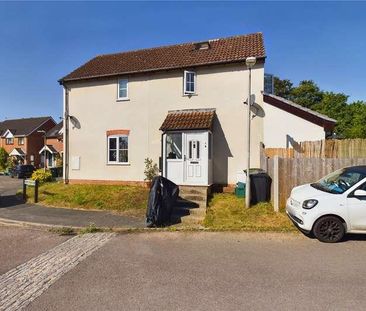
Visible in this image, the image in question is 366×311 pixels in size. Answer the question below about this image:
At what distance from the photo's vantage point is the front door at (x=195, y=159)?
14055 mm

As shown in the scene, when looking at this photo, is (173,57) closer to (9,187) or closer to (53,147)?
(9,187)

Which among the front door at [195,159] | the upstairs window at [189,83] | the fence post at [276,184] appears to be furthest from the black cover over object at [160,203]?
the upstairs window at [189,83]

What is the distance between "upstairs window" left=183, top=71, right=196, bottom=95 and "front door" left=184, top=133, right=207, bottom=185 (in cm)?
264

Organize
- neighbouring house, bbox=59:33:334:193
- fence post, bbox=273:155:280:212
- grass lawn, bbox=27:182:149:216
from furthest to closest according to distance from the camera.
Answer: neighbouring house, bbox=59:33:334:193 → grass lawn, bbox=27:182:149:216 → fence post, bbox=273:155:280:212

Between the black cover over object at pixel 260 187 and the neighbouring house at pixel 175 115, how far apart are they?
276 centimetres

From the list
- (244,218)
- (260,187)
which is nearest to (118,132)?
(260,187)

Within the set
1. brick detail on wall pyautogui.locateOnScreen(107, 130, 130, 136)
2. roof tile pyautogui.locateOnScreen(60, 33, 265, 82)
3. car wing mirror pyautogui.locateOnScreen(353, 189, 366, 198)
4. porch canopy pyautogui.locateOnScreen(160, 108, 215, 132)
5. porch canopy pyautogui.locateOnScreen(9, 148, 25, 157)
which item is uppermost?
roof tile pyautogui.locateOnScreen(60, 33, 265, 82)

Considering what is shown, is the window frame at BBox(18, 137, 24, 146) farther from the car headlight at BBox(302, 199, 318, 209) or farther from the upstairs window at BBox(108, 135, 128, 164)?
the car headlight at BBox(302, 199, 318, 209)

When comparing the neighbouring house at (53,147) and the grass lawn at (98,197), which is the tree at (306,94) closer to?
the neighbouring house at (53,147)

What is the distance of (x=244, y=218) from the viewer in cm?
1004

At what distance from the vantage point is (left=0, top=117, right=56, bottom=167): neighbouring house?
51156 mm

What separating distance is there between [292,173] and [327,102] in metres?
Result: 42.1

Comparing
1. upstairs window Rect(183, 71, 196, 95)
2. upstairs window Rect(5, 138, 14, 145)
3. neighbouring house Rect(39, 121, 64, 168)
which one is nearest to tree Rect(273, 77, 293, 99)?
neighbouring house Rect(39, 121, 64, 168)

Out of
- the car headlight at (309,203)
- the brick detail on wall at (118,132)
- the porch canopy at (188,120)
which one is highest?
the porch canopy at (188,120)
